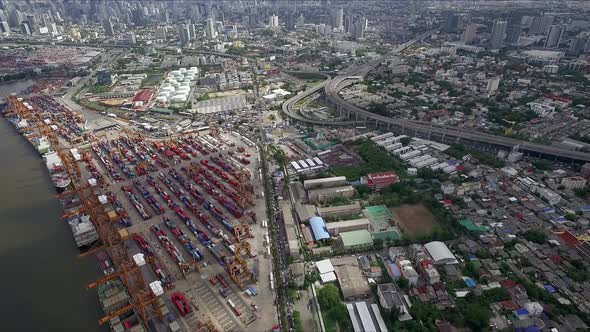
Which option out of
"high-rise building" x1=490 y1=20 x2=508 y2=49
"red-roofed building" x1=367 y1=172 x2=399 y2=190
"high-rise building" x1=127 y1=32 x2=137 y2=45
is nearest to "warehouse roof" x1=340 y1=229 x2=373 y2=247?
"red-roofed building" x1=367 y1=172 x2=399 y2=190

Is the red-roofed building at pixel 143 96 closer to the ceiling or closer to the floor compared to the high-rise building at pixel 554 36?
closer to the floor

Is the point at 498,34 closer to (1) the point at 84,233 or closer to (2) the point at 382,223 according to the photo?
(2) the point at 382,223

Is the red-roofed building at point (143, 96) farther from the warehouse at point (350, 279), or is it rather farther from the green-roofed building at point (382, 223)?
the warehouse at point (350, 279)

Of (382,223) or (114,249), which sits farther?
(382,223)

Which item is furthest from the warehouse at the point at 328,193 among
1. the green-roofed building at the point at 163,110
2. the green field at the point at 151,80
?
the green field at the point at 151,80

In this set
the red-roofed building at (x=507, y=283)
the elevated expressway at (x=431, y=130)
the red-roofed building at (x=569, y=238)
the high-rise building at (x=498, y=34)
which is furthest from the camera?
the high-rise building at (x=498, y=34)

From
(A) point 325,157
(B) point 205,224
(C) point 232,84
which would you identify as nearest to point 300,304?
(B) point 205,224

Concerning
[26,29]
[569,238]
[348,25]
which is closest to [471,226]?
[569,238]
